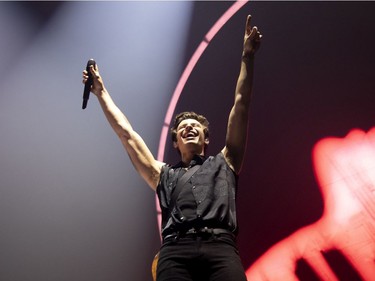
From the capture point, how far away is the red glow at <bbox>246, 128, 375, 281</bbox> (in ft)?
5.97

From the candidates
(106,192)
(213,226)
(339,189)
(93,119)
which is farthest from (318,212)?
(93,119)

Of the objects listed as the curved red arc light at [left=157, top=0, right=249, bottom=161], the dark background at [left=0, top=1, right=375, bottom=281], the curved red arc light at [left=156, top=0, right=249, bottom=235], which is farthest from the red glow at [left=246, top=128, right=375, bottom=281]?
the curved red arc light at [left=157, top=0, right=249, bottom=161]

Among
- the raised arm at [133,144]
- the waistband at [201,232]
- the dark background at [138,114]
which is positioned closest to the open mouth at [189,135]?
the raised arm at [133,144]

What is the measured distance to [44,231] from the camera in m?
2.00

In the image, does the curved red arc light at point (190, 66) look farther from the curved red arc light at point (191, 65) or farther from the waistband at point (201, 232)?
the waistband at point (201, 232)

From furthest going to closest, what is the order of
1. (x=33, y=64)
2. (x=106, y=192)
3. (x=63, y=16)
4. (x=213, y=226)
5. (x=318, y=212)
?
(x=63, y=16) → (x=33, y=64) → (x=106, y=192) → (x=318, y=212) → (x=213, y=226)

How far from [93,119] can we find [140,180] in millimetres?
432

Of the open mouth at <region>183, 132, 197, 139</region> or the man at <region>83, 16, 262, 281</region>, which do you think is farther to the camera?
the open mouth at <region>183, 132, 197, 139</region>

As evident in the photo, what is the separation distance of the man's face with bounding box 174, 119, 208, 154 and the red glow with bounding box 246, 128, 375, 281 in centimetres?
66

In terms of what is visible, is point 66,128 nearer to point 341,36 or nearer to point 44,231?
point 44,231

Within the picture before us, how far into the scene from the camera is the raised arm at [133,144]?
158 cm

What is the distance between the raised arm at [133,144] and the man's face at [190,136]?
0.11 meters

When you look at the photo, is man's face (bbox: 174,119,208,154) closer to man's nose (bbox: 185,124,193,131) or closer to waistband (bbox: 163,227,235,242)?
man's nose (bbox: 185,124,193,131)

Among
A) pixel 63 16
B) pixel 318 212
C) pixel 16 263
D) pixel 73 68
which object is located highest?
pixel 63 16
